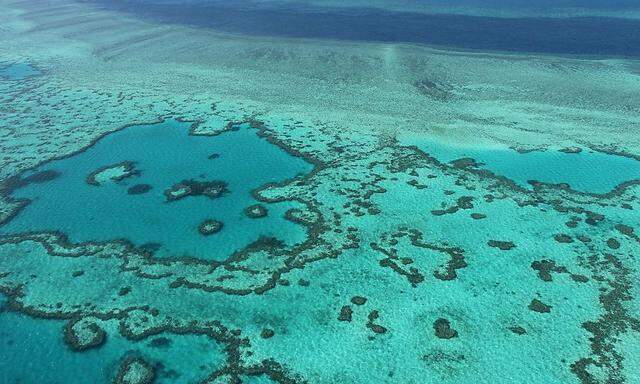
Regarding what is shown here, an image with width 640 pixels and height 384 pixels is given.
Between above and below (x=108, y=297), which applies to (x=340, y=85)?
above

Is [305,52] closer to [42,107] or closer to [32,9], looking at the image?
[42,107]

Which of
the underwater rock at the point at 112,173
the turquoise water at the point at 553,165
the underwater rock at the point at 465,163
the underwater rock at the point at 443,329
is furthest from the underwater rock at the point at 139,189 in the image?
the underwater rock at the point at 465,163

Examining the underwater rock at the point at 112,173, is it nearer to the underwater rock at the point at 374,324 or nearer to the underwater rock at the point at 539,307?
the underwater rock at the point at 374,324

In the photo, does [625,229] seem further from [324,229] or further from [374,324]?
[324,229]

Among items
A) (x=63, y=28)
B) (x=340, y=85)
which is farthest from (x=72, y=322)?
(x=63, y=28)

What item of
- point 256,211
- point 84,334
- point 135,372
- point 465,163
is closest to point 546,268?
point 465,163

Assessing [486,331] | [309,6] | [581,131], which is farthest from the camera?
[309,6]

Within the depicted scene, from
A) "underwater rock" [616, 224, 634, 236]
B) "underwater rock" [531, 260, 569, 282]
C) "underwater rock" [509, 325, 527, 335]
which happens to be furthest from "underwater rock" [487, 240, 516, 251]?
"underwater rock" [616, 224, 634, 236]
